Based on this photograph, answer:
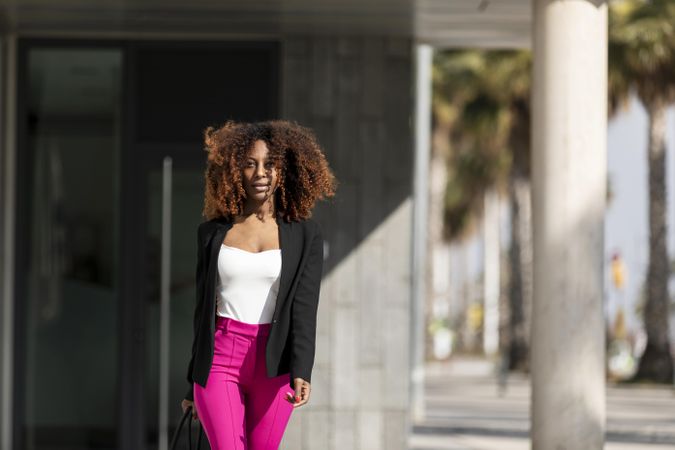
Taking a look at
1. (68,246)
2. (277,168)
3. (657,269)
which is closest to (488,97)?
(657,269)

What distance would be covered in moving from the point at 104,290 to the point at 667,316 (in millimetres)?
23354

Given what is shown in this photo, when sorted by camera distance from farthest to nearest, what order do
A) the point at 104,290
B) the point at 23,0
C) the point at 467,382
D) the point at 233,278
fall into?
the point at 467,382 < the point at 104,290 < the point at 23,0 < the point at 233,278

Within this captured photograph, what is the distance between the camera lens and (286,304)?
16.5ft

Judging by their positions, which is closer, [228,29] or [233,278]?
[233,278]

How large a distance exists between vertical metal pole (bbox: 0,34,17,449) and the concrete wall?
207 cm

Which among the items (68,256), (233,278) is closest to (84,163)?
(68,256)

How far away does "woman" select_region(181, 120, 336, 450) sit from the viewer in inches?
197

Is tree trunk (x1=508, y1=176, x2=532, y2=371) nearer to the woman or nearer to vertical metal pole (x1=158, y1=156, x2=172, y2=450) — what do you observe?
vertical metal pole (x1=158, y1=156, x2=172, y2=450)

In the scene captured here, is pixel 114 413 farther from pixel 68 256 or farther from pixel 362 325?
pixel 362 325

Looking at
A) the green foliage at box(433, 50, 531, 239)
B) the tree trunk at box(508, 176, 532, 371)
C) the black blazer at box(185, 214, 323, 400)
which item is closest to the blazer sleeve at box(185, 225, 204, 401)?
the black blazer at box(185, 214, 323, 400)

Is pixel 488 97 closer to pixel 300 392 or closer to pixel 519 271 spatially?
pixel 519 271

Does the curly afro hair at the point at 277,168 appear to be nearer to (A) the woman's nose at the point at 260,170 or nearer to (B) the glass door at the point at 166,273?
(A) the woman's nose at the point at 260,170

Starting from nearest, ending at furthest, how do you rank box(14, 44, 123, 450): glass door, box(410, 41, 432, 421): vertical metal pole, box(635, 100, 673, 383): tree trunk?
box(14, 44, 123, 450): glass door → box(410, 41, 432, 421): vertical metal pole → box(635, 100, 673, 383): tree trunk

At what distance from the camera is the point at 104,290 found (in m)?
11.6
